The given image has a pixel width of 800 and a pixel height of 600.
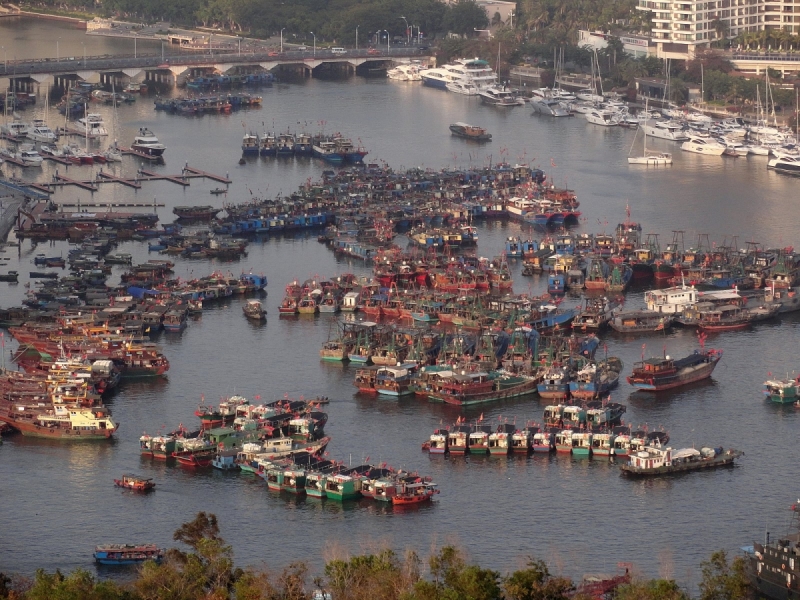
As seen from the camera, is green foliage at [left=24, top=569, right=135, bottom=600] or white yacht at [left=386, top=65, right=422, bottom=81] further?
white yacht at [left=386, top=65, right=422, bottom=81]

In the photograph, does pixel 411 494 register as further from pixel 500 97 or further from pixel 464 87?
pixel 464 87

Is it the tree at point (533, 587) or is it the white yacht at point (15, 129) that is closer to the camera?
the tree at point (533, 587)

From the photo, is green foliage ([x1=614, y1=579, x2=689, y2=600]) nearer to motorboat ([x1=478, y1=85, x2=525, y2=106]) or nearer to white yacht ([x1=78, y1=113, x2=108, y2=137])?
white yacht ([x1=78, y1=113, x2=108, y2=137])

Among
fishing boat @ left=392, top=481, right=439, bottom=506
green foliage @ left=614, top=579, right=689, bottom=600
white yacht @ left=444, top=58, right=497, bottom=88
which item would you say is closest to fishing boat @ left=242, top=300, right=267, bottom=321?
fishing boat @ left=392, top=481, right=439, bottom=506

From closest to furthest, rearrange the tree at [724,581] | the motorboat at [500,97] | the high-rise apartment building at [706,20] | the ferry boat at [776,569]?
the tree at [724,581] < the ferry boat at [776,569] < the motorboat at [500,97] < the high-rise apartment building at [706,20]

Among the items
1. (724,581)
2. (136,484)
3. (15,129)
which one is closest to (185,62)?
(15,129)

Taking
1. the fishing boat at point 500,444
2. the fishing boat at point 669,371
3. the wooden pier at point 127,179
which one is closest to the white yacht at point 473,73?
the wooden pier at point 127,179

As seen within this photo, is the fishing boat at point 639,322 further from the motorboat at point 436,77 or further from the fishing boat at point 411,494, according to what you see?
the motorboat at point 436,77
